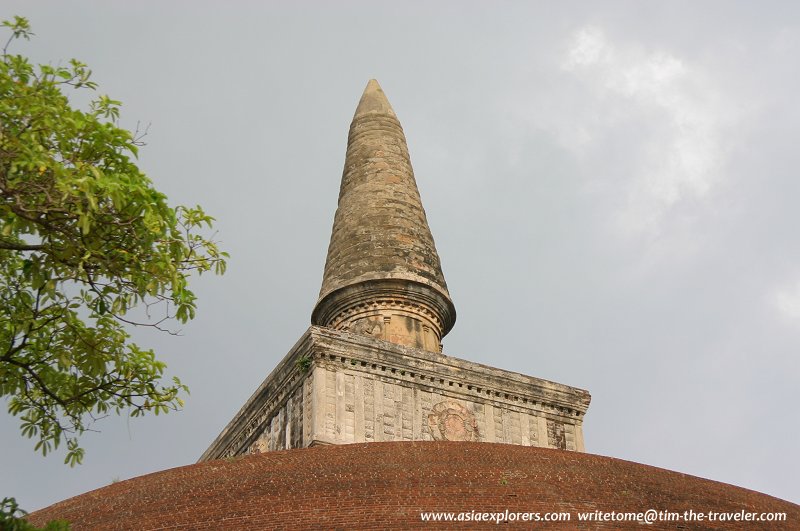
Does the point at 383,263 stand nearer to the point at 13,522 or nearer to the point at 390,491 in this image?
the point at 390,491

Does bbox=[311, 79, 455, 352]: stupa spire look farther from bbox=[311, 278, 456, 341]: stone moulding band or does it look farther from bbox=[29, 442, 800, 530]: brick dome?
bbox=[29, 442, 800, 530]: brick dome

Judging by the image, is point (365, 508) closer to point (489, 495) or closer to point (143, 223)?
point (489, 495)

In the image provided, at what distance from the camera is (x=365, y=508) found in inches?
539

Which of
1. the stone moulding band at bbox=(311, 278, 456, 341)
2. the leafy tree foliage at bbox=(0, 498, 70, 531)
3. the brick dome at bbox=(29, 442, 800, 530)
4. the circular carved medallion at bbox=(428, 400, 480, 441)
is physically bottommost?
the leafy tree foliage at bbox=(0, 498, 70, 531)

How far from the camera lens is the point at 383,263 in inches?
947

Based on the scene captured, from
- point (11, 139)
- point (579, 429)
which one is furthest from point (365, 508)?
point (579, 429)

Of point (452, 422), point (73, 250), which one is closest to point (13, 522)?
point (73, 250)

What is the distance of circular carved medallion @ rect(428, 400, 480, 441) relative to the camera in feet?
70.9

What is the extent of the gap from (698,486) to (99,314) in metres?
8.27

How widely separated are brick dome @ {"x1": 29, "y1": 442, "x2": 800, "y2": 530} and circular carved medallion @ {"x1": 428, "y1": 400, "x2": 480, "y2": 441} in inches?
221

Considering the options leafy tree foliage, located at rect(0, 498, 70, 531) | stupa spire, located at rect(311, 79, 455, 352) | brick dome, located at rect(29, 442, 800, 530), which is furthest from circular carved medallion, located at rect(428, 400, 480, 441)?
leafy tree foliage, located at rect(0, 498, 70, 531)

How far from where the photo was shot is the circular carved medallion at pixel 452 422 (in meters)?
21.6

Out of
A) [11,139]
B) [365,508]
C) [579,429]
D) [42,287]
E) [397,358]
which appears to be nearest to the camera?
[11,139]

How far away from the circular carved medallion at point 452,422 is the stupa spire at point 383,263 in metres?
1.71
